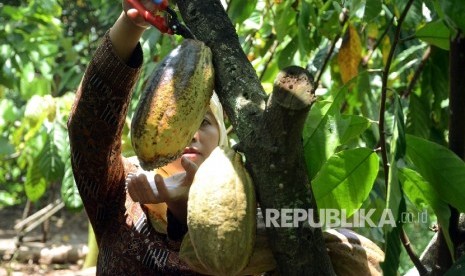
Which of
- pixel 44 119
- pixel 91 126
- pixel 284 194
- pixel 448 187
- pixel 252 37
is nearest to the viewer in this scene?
pixel 284 194

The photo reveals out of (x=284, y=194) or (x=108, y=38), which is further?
(x=108, y=38)

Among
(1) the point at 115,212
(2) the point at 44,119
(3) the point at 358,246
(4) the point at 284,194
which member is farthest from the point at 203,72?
(2) the point at 44,119

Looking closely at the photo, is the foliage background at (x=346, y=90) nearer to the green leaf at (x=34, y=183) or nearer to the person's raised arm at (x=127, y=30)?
the green leaf at (x=34, y=183)

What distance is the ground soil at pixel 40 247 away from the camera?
4891 millimetres

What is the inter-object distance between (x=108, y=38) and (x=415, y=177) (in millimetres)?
505

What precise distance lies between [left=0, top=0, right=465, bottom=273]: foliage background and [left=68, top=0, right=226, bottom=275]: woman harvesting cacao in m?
0.21

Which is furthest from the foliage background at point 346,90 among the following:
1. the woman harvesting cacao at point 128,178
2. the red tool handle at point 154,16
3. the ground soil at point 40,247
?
the ground soil at point 40,247

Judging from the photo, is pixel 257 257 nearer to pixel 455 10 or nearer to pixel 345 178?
pixel 345 178

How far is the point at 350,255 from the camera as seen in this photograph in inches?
36.0

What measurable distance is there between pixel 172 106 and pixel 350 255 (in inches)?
12.9

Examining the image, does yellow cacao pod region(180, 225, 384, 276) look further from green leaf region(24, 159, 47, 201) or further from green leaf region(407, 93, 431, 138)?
green leaf region(24, 159, 47, 201)

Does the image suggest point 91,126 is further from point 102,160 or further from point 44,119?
point 44,119

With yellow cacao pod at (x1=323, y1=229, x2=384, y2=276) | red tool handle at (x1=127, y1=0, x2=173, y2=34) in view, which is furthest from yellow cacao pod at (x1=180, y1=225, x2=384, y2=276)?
red tool handle at (x1=127, y1=0, x2=173, y2=34)

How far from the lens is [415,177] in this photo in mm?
937
